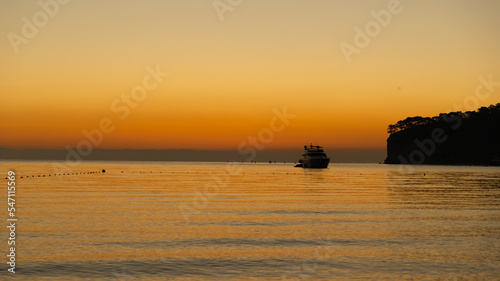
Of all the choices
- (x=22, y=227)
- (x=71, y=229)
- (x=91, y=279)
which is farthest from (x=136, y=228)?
(x=91, y=279)

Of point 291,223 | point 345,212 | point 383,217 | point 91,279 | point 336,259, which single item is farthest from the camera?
point 345,212

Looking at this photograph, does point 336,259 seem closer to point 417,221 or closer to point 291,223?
point 291,223

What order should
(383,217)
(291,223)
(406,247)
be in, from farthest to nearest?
(383,217), (291,223), (406,247)

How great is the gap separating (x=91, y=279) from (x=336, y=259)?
1068 centimetres

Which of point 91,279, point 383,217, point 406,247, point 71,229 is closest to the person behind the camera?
point 91,279

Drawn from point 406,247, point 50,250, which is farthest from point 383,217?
point 50,250

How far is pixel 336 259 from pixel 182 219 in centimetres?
1708

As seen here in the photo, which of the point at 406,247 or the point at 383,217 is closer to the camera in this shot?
the point at 406,247

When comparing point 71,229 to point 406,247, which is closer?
point 406,247

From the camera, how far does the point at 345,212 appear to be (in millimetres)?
44594

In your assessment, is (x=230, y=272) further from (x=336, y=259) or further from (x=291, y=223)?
(x=291, y=223)

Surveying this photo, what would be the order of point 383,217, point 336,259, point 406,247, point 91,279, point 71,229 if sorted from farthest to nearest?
point 383,217
point 71,229
point 406,247
point 336,259
point 91,279

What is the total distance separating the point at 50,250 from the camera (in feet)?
85.4

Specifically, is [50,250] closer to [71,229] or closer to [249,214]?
[71,229]
